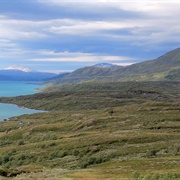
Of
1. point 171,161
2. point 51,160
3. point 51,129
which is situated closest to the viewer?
point 171,161

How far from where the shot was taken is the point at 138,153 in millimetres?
84188

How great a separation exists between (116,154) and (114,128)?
52.4 meters

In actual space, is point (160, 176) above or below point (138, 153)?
above

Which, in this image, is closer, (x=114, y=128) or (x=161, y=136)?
(x=161, y=136)

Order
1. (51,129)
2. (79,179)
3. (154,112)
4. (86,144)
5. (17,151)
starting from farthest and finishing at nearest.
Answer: (154,112), (51,129), (17,151), (86,144), (79,179)

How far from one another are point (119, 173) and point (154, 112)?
12886 centimetres

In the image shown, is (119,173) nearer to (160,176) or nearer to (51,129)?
(160,176)

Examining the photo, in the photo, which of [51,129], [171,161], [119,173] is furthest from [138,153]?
[51,129]

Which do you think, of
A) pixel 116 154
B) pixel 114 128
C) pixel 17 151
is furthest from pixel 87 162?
pixel 114 128

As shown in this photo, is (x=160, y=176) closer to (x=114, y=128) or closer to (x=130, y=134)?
(x=130, y=134)

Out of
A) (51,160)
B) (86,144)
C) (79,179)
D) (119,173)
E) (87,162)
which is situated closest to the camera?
(79,179)

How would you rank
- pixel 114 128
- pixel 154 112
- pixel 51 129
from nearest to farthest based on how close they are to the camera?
1. pixel 114 128
2. pixel 51 129
3. pixel 154 112

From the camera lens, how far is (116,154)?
84938 mm

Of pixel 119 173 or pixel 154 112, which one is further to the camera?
pixel 154 112
